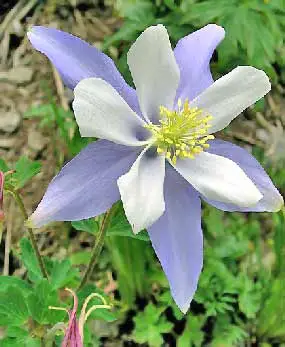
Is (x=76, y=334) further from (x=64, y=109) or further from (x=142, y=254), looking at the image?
(x=64, y=109)

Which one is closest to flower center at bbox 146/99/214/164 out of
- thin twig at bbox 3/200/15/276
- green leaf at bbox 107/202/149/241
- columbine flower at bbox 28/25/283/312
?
columbine flower at bbox 28/25/283/312

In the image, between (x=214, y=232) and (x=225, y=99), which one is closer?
(x=225, y=99)

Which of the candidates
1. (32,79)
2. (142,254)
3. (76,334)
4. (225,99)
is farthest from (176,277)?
(32,79)

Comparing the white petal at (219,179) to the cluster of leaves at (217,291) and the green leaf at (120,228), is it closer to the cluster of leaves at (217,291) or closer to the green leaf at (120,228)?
the green leaf at (120,228)

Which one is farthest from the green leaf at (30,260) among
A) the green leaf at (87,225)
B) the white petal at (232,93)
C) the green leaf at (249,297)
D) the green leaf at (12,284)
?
the green leaf at (249,297)

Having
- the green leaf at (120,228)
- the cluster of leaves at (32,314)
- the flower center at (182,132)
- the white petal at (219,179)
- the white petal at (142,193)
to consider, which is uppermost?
the flower center at (182,132)
